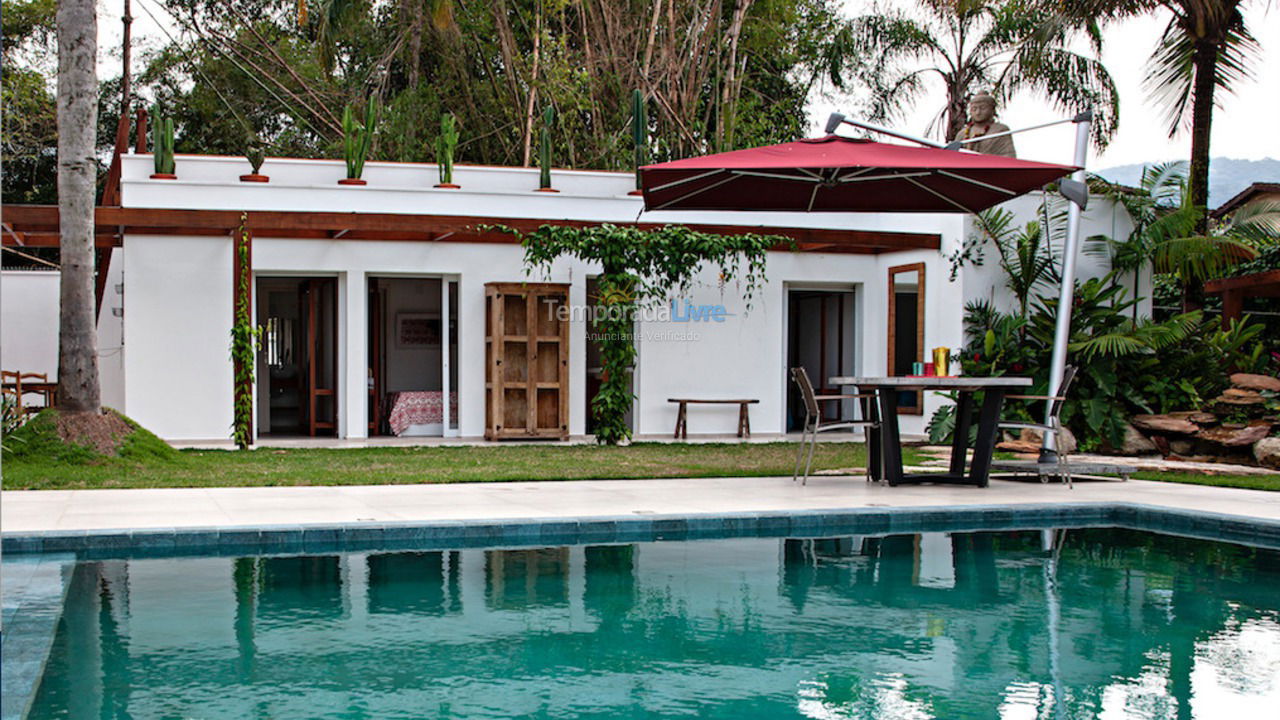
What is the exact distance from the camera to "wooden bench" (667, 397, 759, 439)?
14062 millimetres

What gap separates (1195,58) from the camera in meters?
13.2

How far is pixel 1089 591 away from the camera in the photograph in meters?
5.47

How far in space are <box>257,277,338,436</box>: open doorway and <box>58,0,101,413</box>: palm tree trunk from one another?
3.65 meters

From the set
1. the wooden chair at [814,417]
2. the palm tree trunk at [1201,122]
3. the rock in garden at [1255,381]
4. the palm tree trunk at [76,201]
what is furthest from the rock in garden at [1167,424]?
the palm tree trunk at [76,201]

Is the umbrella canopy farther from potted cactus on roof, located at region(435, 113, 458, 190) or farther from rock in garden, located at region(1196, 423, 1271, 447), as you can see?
potted cactus on roof, located at region(435, 113, 458, 190)

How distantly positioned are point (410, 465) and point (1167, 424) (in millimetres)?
7375

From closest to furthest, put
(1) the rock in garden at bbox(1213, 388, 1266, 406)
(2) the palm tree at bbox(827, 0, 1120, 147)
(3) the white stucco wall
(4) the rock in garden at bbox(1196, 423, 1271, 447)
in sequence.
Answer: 1. (4) the rock in garden at bbox(1196, 423, 1271, 447)
2. (1) the rock in garden at bbox(1213, 388, 1266, 406)
3. (3) the white stucco wall
4. (2) the palm tree at bbox(827, 0, 1120, 147)

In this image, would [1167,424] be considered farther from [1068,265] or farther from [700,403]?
[700,403]

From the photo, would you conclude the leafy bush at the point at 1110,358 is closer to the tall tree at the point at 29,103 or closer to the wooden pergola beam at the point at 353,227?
the wooden pergola beam at the point at 353,227

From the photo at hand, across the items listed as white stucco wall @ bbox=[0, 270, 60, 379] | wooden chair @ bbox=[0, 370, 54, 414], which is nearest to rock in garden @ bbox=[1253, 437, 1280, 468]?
wooden chair @ bbox=[0, 370, 54, 414]

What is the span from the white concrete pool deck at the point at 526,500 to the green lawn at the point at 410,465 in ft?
1.37

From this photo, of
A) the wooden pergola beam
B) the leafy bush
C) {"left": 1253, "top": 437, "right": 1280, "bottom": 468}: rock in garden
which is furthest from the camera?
the leafy bush

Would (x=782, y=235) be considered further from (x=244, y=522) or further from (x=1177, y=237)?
(x=244, y=522)

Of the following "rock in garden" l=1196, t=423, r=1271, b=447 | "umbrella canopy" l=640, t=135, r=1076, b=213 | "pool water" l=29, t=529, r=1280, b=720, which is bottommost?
"pool water" l=29, t=529, r=1280, b=720
